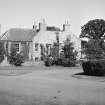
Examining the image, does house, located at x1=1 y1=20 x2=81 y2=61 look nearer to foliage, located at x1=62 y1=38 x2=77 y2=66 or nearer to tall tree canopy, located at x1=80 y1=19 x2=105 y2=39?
foliage, located at x1=62 y1=38 x2=77 y2=66

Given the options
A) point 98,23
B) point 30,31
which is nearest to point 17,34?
point 30,31

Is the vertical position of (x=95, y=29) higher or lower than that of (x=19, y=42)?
higher

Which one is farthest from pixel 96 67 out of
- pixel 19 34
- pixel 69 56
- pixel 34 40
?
pixel 19 34

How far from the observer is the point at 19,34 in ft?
143

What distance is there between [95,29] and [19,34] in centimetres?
3507

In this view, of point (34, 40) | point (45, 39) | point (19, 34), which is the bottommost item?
point (34, 40)

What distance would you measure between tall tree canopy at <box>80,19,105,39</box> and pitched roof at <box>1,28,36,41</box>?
30.9m

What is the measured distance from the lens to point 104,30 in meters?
69.1

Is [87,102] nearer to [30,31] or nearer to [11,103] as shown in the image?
[11,103]

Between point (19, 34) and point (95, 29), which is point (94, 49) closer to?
point (19, 34)

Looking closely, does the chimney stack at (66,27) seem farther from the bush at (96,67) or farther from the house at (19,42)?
the bush at (96,67)

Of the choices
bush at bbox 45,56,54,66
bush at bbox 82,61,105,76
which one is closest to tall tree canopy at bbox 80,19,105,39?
bush at bbox 45,56,54,66

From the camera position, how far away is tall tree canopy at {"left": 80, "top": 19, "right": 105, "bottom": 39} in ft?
226

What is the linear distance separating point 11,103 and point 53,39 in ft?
120
